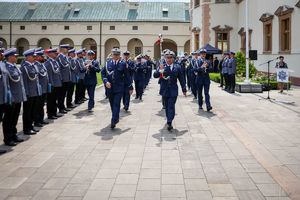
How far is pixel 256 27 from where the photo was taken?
30.4 metres

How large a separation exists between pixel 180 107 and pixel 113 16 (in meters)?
49.1

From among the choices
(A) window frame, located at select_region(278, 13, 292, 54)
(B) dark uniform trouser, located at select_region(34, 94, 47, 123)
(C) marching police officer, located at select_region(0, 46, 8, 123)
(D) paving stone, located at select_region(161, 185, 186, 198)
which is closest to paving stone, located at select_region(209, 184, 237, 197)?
(D) paving stone, located at select_region(161, 185, 186, 198)

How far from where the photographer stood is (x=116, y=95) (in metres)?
10.8

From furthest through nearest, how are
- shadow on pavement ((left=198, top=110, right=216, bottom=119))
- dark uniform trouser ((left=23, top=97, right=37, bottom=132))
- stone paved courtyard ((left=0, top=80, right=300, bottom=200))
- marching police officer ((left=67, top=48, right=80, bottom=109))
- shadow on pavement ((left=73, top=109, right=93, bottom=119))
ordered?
marching police officer ((left=67, top=48, right=80, bottom=109)) < shadow on pavement ((left=73, top=109, right=93, bottom=119)) < shadow on pavement ((left=198, top=110, right=216, bottom=119)) < dark uniform trouser ((left=23, top=97, right=37, bottom=132)) < stone paved courtyard ((left=0, top=80, right=300, bottom=200))

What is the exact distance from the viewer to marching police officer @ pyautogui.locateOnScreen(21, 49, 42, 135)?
392 inches

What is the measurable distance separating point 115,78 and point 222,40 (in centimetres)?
2814

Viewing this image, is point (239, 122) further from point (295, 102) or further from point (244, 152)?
point (295, 102)

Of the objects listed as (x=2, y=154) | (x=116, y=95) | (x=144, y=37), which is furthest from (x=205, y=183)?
(x=144, y=37)

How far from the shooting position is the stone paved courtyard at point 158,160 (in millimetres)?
5719

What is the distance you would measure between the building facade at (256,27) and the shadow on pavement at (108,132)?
38.9 ft

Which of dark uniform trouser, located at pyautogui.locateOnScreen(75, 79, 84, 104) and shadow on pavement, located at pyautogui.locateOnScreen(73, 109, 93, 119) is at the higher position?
dark uniform trouser, located at pyautogui.locateOnScreen(75, 79, 84, 104)

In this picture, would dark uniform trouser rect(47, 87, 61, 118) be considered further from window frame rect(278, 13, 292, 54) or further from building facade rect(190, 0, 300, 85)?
window frame rect(278, 13, 292, 54)

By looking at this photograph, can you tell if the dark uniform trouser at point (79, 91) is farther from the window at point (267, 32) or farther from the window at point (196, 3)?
the window at point (196, 3)

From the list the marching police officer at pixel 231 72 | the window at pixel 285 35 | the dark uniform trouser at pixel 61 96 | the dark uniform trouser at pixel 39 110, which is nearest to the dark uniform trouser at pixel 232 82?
the marching police officer at pixel 231 72
